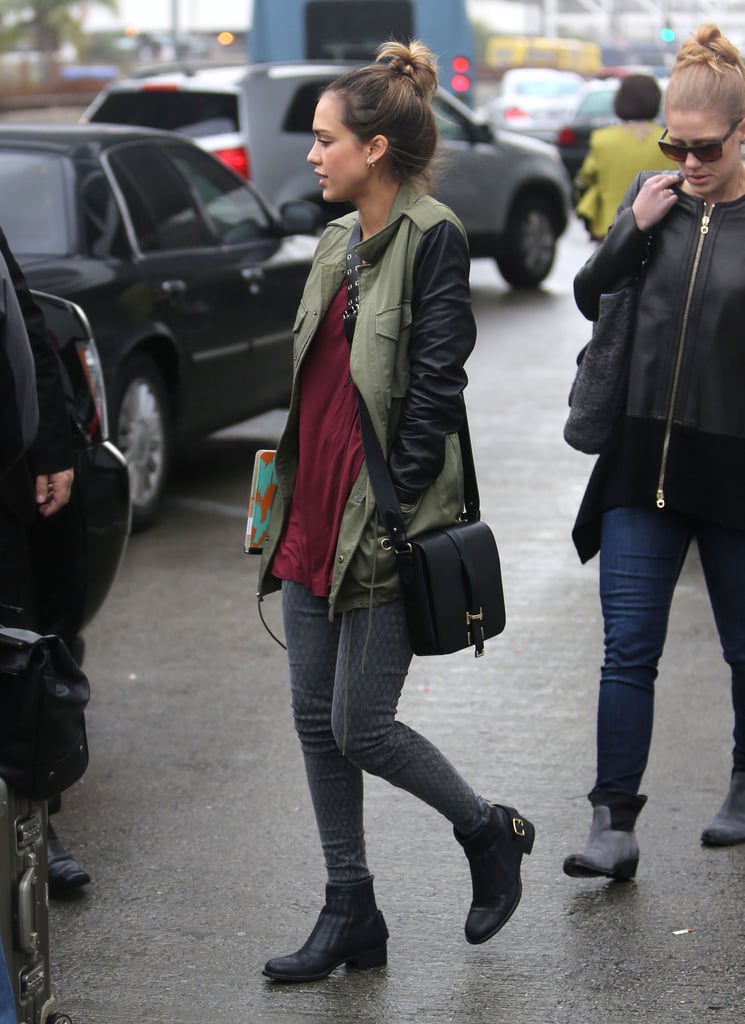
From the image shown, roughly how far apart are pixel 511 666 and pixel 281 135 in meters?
8.52

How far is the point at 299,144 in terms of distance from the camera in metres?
13.5

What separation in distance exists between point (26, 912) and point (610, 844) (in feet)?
4.96

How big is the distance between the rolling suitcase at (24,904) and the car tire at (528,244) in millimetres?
12585

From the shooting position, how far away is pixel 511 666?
5816 mm

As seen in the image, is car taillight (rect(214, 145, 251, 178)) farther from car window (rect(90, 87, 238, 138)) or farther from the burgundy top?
the burgundy top

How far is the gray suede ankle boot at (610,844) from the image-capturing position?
400cm

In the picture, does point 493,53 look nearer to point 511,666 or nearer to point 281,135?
point 281,135

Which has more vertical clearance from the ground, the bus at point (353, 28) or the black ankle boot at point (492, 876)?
the black ankle boot at point (492, 876)

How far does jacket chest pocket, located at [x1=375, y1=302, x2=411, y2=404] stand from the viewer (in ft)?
11.0

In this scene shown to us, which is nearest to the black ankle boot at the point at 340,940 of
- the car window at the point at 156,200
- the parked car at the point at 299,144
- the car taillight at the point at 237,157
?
the car window at the point at 156,200

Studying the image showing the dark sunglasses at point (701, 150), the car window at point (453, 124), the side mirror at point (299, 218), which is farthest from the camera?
the car window at point (453, 124)

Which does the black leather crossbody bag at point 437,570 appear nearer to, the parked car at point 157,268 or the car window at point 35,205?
the parked car at point 157,268

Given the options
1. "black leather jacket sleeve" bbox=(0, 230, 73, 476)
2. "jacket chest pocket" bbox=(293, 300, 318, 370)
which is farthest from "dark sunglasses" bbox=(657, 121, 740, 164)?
"black leather jacket sleeve" bbox=(0, 230, 73, 476)

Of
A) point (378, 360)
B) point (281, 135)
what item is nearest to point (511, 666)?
point (378, 360)
